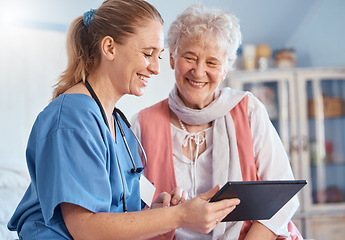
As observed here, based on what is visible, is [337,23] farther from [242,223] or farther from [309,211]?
[242,223]

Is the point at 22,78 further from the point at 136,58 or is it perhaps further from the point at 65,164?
the point at 65,164

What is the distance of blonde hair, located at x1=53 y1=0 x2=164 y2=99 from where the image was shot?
1.23 meters

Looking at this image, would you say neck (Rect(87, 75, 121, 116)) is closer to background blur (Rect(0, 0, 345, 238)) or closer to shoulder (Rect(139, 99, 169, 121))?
shoulder (Rect(139, 99, 169, 121))

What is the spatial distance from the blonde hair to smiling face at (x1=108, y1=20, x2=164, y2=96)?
21 millimetres

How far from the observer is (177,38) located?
177 cm

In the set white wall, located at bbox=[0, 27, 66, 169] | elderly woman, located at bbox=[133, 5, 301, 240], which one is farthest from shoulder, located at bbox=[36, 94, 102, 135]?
white wall, located at bbox=[0, 27, 66, 169]

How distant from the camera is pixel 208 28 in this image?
1.71 meters

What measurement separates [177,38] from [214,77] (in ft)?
0.75

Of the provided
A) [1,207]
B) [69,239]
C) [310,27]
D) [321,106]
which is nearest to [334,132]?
[321,106]

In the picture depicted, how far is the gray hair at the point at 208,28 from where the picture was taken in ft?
5.59

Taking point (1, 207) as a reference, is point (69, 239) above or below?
above

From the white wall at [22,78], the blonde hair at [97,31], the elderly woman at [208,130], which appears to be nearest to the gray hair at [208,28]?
the elderly woman at [208,130]

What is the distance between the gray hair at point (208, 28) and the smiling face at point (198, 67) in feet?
0.08

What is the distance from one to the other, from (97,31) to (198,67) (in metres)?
0.54
